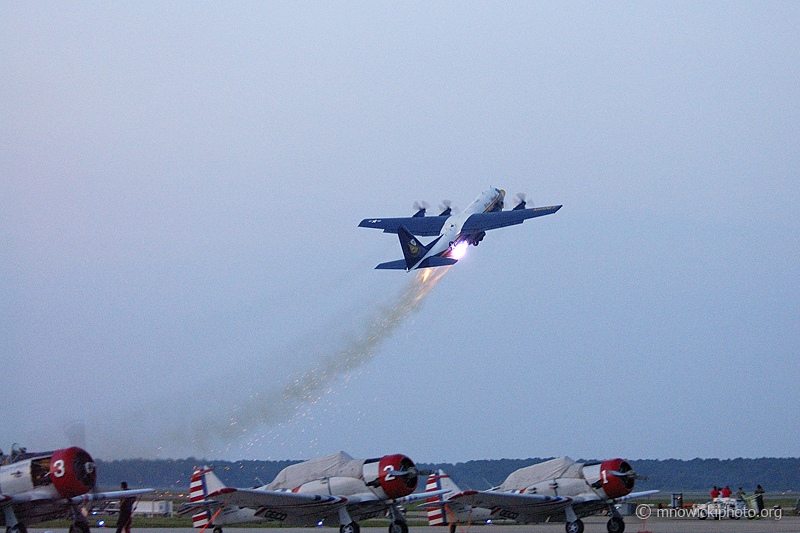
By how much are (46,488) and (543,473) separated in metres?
20.4

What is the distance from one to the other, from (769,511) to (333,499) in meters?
33.6

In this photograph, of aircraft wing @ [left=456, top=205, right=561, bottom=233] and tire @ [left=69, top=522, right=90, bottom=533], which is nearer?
tire @ [left=69, top=522, right=90, bottom=533]

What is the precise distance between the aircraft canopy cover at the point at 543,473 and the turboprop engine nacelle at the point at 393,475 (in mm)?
7943

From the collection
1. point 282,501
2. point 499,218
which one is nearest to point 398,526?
point 282,501

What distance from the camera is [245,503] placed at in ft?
99.8

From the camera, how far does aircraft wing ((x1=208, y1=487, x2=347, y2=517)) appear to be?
1164 inches

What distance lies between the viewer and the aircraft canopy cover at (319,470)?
104 ft

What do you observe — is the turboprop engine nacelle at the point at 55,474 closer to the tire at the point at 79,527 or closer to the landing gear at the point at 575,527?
the tire at the point at 79,527

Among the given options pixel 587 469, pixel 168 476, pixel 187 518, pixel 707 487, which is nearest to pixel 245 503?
pixel 168 476

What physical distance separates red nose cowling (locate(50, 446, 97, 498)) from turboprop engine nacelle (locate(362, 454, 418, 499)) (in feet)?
32.0

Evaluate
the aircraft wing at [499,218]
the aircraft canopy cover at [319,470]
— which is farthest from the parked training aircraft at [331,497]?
the aircraft wing at [499,218]

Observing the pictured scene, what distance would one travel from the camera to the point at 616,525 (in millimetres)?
34750

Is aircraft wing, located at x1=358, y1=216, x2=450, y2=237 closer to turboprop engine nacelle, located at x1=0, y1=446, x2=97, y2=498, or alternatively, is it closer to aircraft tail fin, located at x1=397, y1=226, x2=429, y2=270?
aircraft tail fin, located at x1=397, y1=226, x2=429, y2=270

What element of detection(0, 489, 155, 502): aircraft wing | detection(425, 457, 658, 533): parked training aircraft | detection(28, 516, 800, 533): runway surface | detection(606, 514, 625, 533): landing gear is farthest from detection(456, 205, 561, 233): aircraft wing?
detection(0, 489, 155, 502): aircraft wing
